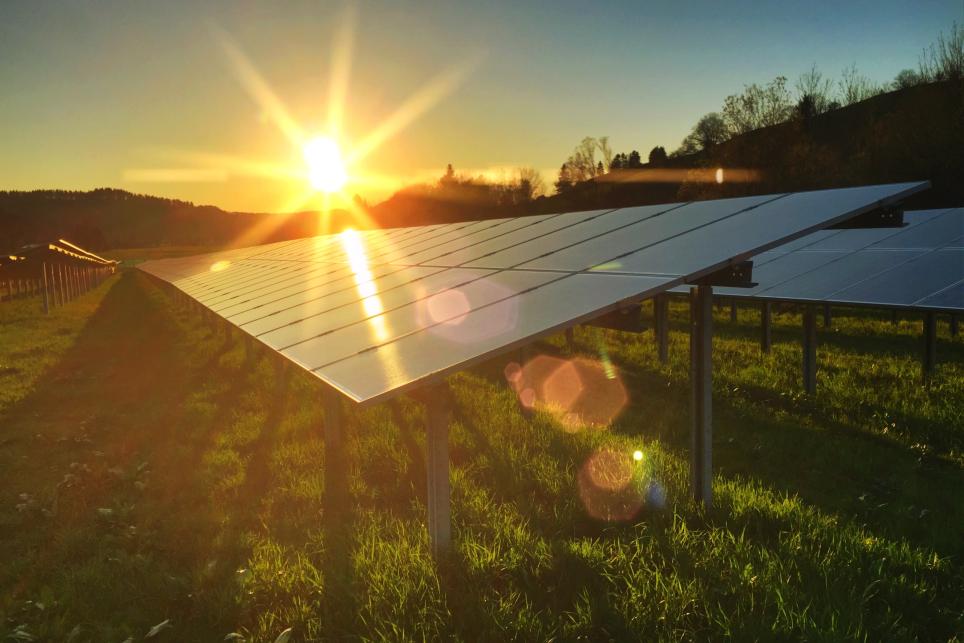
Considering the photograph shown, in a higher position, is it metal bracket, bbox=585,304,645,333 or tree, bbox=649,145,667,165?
tree, bbox=649,145,667,165

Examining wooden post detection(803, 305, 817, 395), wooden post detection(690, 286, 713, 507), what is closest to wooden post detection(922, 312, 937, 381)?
wooden post detection(803, 305, 817, 395)

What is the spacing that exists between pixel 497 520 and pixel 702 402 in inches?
90.8

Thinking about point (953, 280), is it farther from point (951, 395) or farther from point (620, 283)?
point (620, 283)

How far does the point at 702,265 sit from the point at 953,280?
28.7ft

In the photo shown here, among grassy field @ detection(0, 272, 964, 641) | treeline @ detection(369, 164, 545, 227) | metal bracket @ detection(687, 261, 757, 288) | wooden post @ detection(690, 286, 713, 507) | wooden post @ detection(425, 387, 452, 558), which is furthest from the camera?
treeline @ detection(369, 164, 545, 227)

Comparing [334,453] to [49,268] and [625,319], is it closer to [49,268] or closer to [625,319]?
[625,319]

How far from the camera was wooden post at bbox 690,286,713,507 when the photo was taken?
5.95 m

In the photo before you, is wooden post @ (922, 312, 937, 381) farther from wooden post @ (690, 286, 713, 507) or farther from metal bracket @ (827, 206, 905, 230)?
wooden post @ (690, 286, 713, 507)

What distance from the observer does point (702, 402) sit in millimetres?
5988

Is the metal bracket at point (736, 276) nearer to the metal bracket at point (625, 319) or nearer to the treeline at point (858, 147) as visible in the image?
the metal bracket at point (625, 319)

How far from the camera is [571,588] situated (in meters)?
4.72

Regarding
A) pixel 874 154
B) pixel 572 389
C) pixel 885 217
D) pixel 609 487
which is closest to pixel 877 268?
pixel 572 389

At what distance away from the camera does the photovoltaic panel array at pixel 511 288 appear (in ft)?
14.6

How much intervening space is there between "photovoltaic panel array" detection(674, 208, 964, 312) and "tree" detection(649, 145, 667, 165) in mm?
90906
